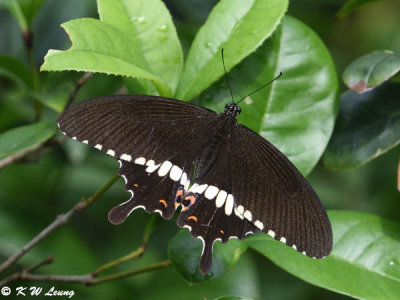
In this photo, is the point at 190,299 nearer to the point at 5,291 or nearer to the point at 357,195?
the point at 5,291

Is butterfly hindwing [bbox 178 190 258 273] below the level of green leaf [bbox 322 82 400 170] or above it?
below

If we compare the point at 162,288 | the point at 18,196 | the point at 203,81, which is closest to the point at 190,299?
the point at 162,288

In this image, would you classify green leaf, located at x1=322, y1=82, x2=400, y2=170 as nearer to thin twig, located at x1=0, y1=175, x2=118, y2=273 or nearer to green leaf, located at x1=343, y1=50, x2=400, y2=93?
green leaf, located at x1=343, y1=50, x2=400, y2=93

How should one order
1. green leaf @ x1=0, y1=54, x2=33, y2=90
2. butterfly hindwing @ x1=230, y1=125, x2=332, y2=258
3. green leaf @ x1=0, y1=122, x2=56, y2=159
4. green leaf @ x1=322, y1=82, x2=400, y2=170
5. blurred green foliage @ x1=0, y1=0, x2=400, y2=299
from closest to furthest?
butterfly hindwing @ x1=230, y1=125, x2=332, y2=258, green leaf @ x1=0, y1=122, x2=56, y2=159, green leaf @ x1=322, y1=82, x2=400, y2=170, green leaf @ x1=0, y1=54, x2=33, y2=90, blurred green foliage @ x1=0, y1=0, x2=400, y2=299

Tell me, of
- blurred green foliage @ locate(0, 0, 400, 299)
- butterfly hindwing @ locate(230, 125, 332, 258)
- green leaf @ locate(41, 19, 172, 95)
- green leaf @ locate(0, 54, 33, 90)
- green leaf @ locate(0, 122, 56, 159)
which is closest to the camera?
green leaf @ locate(41, 19, 172, 95)
